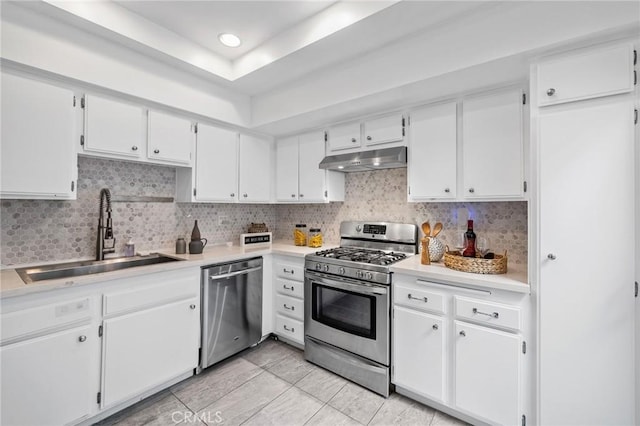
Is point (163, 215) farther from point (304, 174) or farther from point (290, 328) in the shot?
point (290, 328)

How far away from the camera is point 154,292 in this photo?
6.79ft

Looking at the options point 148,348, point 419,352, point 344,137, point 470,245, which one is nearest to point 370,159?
point 344,137

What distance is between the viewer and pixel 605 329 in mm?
1451

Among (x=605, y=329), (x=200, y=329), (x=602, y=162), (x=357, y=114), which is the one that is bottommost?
(x=200, y=329)

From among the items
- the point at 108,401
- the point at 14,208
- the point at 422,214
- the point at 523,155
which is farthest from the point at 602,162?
the point at 14,208

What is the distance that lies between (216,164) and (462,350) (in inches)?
103

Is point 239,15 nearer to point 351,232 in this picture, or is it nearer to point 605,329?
point 351,232

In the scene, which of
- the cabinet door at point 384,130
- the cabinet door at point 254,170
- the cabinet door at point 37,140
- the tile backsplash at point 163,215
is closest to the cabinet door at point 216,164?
the cabinet door at point 254,170

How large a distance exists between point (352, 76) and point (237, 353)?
2682 millimetres

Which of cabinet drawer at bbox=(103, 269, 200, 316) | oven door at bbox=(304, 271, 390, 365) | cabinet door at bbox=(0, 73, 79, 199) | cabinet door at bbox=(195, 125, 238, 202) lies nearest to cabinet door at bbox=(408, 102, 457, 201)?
oven door at bbox=(304, 271, 390, 365)

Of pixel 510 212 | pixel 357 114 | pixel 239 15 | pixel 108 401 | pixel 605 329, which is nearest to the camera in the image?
pixel 605 329

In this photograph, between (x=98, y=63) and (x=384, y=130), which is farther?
(x=384, y=130)

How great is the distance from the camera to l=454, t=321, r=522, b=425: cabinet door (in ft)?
5.48
